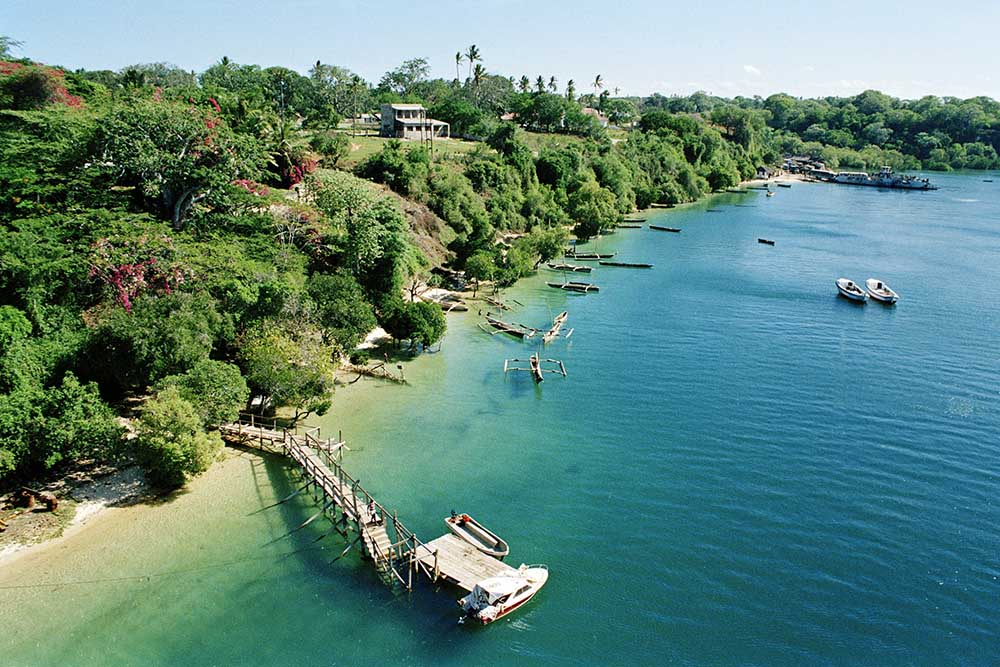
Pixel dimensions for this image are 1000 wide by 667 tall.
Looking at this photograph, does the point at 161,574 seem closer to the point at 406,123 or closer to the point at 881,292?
the point at 881,292

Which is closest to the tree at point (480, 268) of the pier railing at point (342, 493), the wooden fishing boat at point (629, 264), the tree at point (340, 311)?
the tree at point (340, 311)

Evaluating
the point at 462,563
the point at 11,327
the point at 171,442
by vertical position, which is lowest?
the point at 462,563

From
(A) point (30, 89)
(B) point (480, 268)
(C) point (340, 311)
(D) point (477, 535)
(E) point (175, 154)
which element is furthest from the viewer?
(B) point (480, 268)

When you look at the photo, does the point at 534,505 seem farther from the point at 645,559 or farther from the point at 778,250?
the point at 778,250

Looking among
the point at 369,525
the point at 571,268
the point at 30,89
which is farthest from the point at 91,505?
the point at 571,268

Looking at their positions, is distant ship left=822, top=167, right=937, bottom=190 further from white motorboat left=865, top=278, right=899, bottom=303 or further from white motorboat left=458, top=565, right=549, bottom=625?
white motorboat left=458, top=565, right=549, bottom=625

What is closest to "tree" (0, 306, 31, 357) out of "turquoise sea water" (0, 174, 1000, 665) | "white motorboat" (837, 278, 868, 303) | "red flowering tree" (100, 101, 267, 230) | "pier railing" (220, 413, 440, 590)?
"pier railing" (220, 413, 440, 590)

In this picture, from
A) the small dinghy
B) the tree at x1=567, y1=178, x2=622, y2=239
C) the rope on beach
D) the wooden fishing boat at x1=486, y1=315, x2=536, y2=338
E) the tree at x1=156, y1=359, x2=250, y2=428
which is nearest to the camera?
the rope on beach
